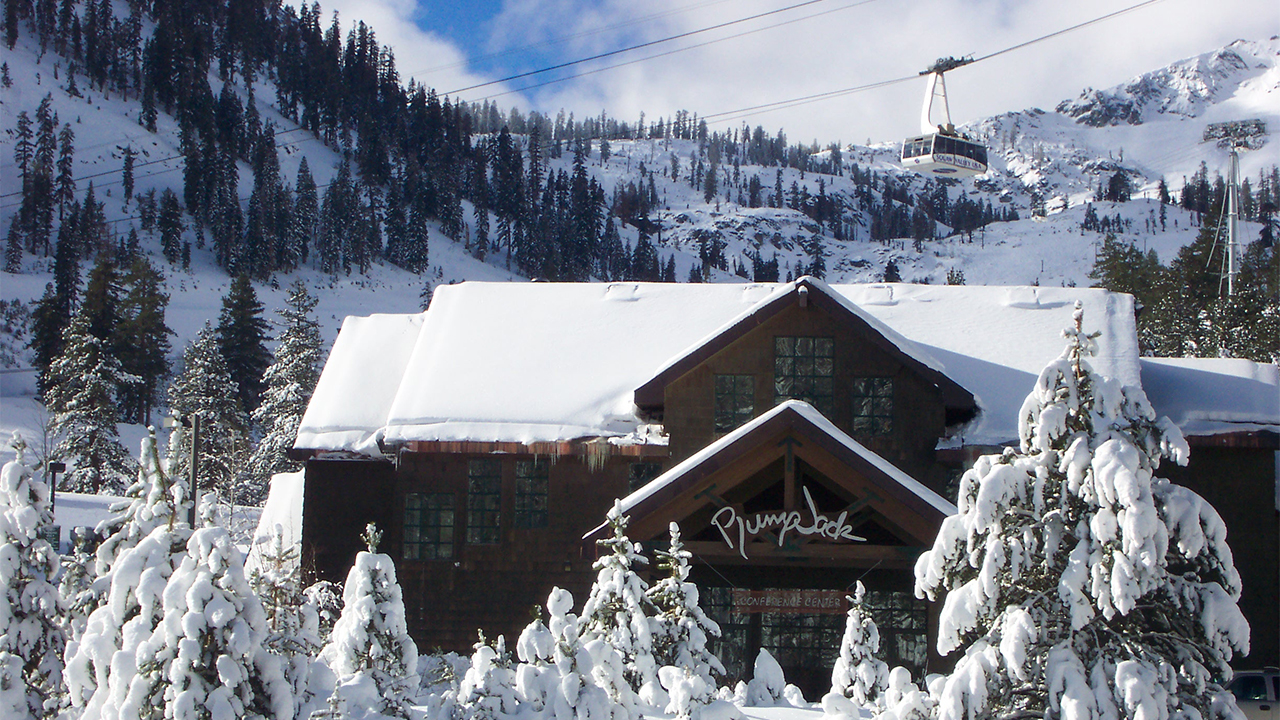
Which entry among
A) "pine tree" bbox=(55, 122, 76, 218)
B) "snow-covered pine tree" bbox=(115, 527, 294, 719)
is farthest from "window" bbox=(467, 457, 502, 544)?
"pine tree" bbox=(55, 122, 76, 218)

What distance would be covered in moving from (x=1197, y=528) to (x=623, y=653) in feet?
18.0

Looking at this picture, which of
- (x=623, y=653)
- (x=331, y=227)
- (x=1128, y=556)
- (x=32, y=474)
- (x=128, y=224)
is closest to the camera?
(x=1128, y=556)

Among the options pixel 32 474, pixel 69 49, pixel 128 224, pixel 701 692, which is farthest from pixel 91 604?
pixel 69 49

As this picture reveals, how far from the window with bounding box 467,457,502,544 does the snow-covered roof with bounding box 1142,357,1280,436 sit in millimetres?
11001

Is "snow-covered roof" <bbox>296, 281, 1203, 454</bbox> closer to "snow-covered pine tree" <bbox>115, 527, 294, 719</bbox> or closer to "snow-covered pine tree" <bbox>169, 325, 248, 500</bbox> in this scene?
"snow-covered pine tree" <bbox>115, 527, 294, 719</bbox>

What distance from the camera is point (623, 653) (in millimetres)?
10641

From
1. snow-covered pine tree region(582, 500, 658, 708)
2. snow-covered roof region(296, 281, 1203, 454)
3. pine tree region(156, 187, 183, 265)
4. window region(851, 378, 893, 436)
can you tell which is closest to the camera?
snow-covered pine tree region(582, 500, 658, 708)

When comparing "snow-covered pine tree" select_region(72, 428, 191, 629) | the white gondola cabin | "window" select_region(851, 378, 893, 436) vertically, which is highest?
the white gondola cabin

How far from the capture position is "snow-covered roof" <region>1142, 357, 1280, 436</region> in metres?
17.7

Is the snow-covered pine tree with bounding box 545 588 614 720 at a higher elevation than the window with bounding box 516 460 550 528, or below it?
below

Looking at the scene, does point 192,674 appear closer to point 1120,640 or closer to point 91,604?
point 91,604

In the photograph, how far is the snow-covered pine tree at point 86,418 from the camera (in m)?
46.5

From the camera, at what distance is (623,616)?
1062cm

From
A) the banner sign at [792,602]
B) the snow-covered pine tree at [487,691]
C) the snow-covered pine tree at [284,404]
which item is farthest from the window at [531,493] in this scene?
the snow-covered pine tree at [284,404]
